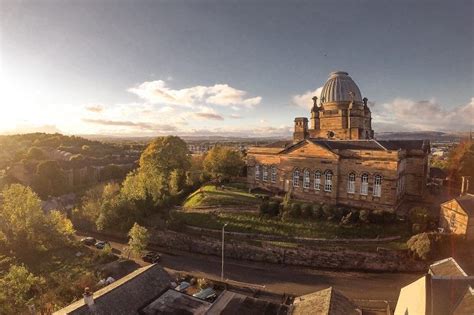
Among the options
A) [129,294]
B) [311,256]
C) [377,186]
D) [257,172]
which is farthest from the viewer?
[257,172]

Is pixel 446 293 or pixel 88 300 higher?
pixel 446 293

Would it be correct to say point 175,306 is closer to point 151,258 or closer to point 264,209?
point 151,258

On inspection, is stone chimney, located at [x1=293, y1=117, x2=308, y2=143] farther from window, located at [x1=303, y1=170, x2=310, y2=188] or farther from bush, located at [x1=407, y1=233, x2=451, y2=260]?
bush, located at [x1=407, y1=233, x2=451, y2=260]

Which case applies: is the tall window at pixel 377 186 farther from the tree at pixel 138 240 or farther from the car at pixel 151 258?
the tree at pixel 138 240

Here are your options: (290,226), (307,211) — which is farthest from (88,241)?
(307,211)

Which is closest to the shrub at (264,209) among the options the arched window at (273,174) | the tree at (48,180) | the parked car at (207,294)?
the arched window at (273,174)

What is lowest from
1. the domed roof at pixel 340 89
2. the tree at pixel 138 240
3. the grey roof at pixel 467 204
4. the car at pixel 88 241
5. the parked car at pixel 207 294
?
Answer: the car at pixel 88 241
